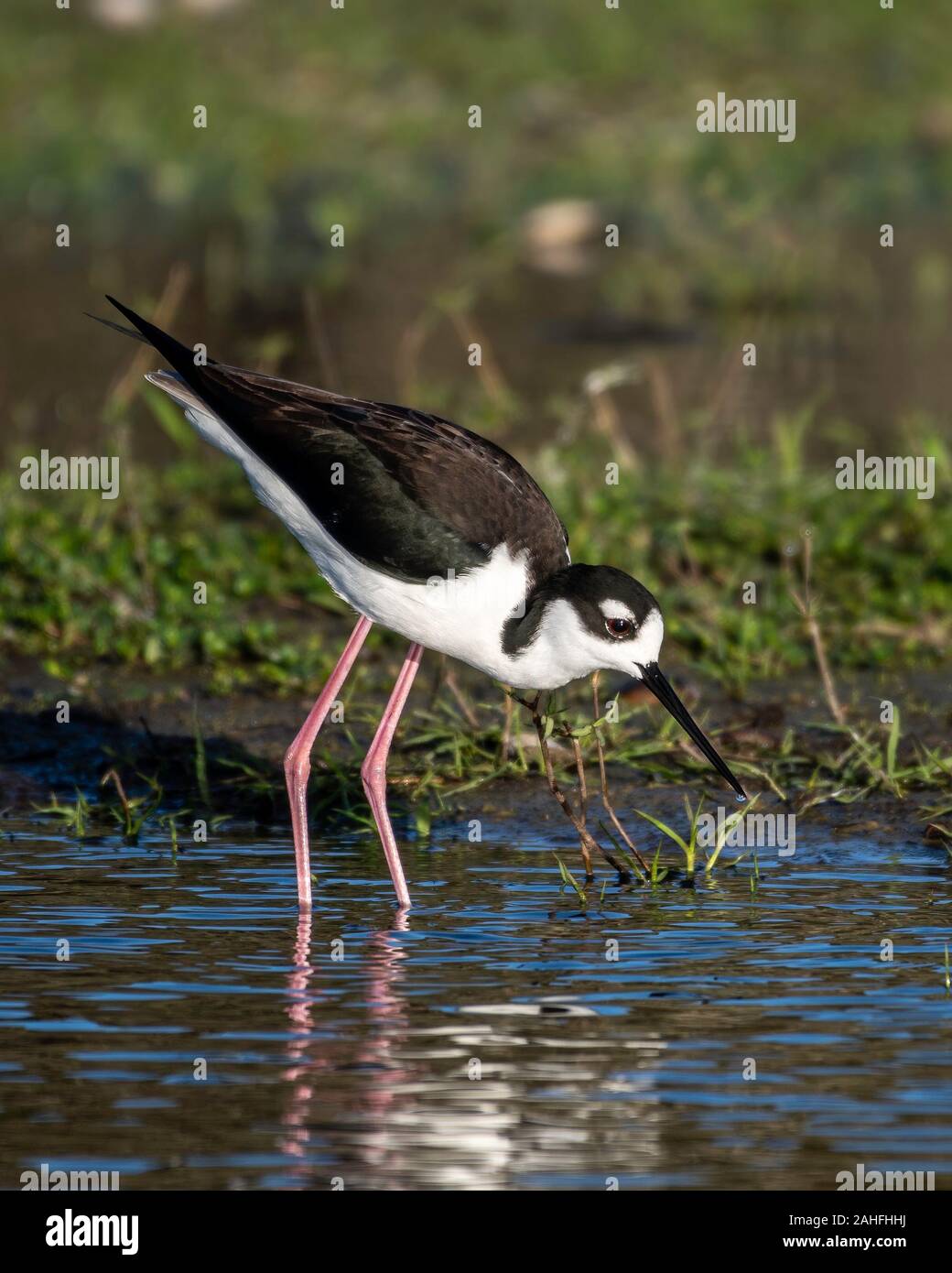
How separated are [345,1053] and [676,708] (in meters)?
1.84

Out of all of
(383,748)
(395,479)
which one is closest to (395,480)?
(395,479)

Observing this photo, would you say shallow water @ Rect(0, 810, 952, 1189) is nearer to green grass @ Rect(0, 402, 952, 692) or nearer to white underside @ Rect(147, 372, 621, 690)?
white underside @ Rect(147, 372, 621, 690)

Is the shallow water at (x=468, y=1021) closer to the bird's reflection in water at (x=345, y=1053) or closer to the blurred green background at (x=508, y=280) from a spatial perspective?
the bird's reflection in water at (x=345, y=1053)

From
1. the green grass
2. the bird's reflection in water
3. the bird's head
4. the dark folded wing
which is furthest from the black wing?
the green grass

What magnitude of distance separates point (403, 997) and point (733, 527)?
4450 mm

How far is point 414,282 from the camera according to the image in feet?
56.1

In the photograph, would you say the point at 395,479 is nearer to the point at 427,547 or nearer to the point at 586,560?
the point at 427,547

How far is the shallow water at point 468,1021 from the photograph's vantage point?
4.51 metres

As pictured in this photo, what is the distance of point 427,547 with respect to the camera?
6.32 metres

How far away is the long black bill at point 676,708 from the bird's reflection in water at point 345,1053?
106 centimetres

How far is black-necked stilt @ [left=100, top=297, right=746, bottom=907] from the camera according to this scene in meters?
6.28

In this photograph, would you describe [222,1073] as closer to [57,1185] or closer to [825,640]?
[57,1185]

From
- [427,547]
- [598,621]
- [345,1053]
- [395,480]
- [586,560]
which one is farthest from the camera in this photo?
[586,560]

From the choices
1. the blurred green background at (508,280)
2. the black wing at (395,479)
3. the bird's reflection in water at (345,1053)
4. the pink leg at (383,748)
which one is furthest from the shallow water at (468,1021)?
the blurred green background at (508,280)
